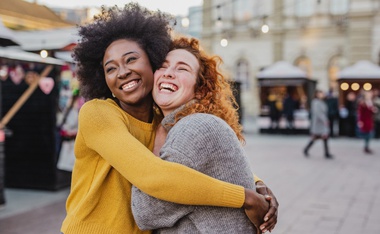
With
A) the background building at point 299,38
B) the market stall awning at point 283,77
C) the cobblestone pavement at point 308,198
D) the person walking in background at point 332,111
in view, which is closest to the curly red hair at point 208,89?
the cobblestone pavement at point 308,198

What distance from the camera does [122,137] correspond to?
70.7 inches

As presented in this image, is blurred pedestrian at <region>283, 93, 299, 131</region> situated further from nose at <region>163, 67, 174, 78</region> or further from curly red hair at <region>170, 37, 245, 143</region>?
nose at <region>163, 67, 174, 78</region>

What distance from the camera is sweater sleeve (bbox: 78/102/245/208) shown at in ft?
5.51

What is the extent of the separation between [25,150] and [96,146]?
6490 millimetres

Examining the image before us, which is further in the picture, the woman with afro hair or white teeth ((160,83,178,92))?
white teeth ((160,83,178,92))

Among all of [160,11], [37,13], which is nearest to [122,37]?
[160,11]

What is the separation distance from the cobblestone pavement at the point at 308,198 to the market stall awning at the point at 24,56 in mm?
2035

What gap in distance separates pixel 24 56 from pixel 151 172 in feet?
18.5

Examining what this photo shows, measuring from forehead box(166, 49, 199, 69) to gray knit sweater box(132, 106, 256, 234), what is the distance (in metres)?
0.31

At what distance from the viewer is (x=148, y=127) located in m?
2.09

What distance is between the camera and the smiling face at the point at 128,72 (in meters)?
2.05

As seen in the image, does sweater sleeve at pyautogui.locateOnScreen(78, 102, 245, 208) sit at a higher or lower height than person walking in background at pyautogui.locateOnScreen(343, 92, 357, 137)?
higher

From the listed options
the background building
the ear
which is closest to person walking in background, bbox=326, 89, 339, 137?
the background building

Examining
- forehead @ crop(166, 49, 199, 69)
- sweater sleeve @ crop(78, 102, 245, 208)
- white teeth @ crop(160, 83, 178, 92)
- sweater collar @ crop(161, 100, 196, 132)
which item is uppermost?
forehead @ crop(166, 49, 199, 69)
